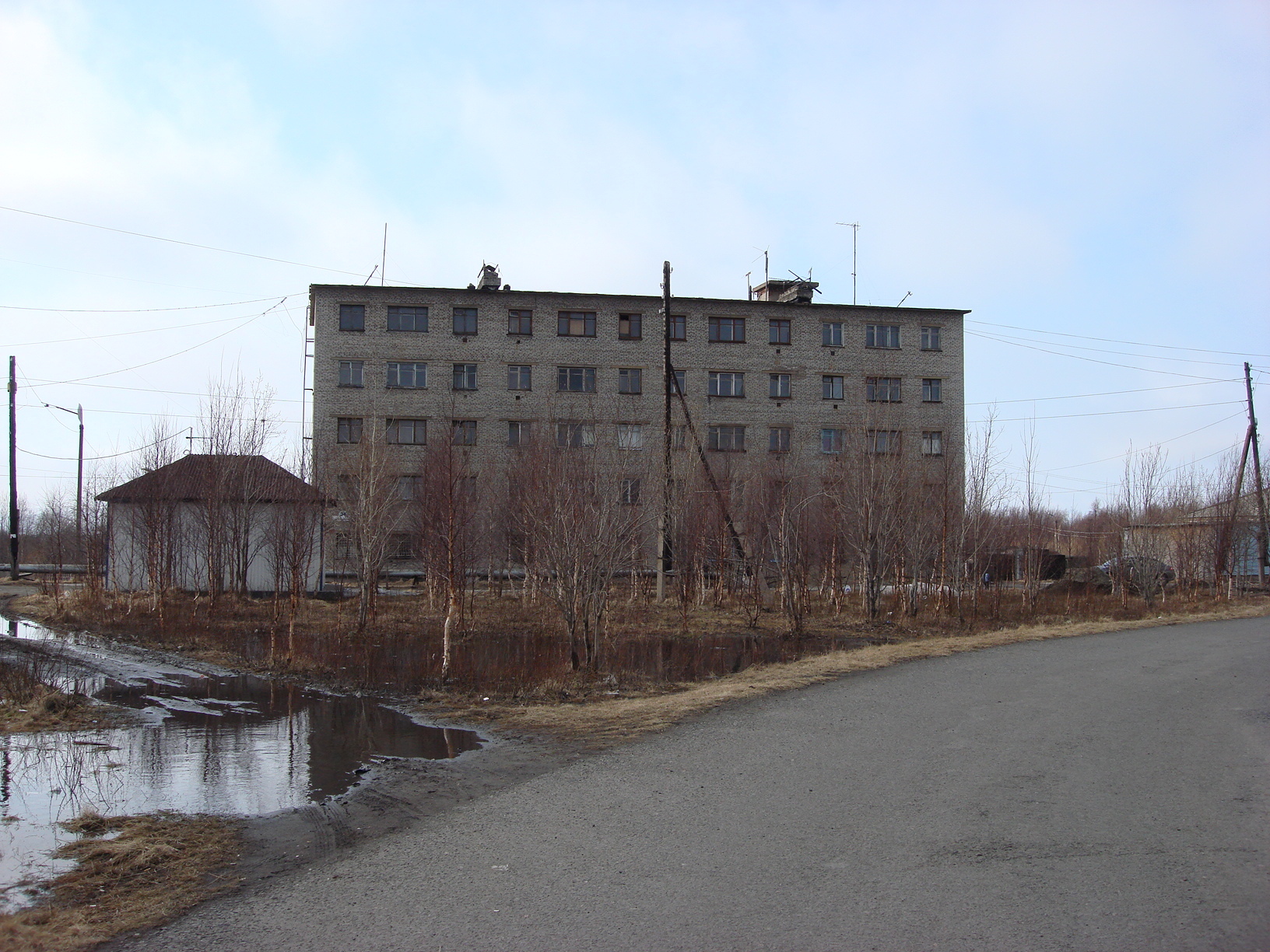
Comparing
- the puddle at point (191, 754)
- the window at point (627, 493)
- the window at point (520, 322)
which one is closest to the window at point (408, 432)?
the window at point (520, 322)

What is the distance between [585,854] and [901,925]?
2002 millimetres

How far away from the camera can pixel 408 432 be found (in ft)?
148

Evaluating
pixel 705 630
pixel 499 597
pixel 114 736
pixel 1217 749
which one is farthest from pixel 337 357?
pixel 1217 749

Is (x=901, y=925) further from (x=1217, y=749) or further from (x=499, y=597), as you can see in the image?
(x=499, y=597)

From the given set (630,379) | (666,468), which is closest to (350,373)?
(630,379)

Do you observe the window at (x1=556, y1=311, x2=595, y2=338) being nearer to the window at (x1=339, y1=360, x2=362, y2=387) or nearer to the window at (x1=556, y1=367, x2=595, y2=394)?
the window at (x1=556, y1=367, x2=595, y2=394)

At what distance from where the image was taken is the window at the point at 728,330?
1873 inches

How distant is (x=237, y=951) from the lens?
175 inches

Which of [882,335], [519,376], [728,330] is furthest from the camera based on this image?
[882,335]

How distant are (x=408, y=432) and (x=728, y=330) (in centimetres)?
1675

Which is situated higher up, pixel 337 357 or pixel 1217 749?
pixel 337 357

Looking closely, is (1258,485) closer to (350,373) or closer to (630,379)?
(630,379)

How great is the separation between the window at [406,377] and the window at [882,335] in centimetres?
2277

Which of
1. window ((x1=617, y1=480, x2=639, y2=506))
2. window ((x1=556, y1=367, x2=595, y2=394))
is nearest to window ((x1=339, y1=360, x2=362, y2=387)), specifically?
window ((x1=556, y1=367, x2=595, y2=394))
